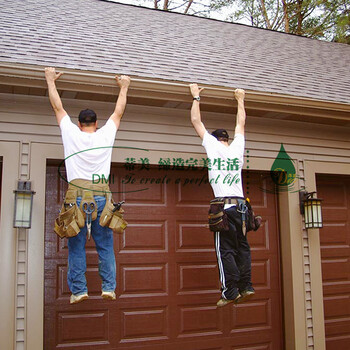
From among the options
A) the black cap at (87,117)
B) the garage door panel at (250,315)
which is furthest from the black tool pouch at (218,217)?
the garage door panel at (250,315)

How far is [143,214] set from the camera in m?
4.93

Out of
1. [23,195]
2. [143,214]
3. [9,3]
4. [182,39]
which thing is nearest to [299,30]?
[182,39]

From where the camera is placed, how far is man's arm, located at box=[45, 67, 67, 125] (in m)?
3.97

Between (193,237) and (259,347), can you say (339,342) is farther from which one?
(193,237)

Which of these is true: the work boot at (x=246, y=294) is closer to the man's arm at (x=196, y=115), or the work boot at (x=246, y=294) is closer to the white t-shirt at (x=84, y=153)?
the man's arm at (x=196, y=115)

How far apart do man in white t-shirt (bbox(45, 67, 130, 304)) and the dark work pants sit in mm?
991

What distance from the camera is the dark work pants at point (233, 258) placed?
4.11m

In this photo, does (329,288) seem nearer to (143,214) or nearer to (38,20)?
(143,214)

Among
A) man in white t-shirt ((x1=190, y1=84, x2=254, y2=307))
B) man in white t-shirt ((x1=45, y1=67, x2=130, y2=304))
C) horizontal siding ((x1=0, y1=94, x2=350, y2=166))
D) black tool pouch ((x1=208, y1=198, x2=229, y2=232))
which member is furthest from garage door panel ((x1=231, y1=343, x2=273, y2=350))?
horizontal siding ((x1=0, y1=94, x2=350, y2=166))

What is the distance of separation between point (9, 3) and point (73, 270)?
4287mm

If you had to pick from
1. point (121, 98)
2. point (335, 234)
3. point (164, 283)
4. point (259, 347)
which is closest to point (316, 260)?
point (335, 234)

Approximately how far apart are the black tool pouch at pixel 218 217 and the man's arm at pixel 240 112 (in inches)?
30.9

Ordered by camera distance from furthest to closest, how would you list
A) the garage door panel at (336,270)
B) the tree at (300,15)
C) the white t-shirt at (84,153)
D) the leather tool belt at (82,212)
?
1. the tree at (300,15)
2. the garage door panel at (336,270)
3. the white t-shirt at (84,153)
4. the leather tool belt at (82,212)

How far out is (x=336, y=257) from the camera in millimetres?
5715
